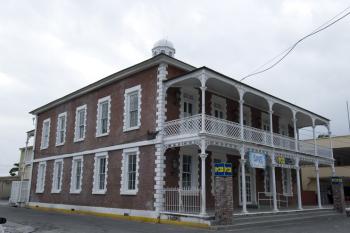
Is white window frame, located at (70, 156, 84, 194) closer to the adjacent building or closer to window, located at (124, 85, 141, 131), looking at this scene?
window, located at (124, 85, 141, 131)

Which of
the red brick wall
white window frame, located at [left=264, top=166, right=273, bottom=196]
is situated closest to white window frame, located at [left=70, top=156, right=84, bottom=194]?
the red brick wall

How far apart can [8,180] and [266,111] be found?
3241 centimetres

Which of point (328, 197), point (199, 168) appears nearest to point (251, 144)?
point (199, 168)

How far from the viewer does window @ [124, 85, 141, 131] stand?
18.6m

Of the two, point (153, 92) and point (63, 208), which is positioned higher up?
point (153, 92)

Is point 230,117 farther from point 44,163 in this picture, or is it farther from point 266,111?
point 44,163

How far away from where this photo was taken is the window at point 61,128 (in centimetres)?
2490

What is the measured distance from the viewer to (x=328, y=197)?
1277 inches

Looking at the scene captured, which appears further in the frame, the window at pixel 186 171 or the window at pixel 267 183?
the window at pixel 267 183

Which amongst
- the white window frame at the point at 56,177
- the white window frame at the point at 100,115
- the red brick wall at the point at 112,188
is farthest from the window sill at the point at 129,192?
the white window frame at the point at 56,177

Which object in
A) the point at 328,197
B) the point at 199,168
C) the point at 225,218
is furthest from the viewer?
the point at 328,197

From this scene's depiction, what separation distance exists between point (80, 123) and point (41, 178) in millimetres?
6411

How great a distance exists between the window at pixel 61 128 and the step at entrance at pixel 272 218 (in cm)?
1430

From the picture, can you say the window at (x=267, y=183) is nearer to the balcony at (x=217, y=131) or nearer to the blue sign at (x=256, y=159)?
the balcony at (x=217, y=131)
